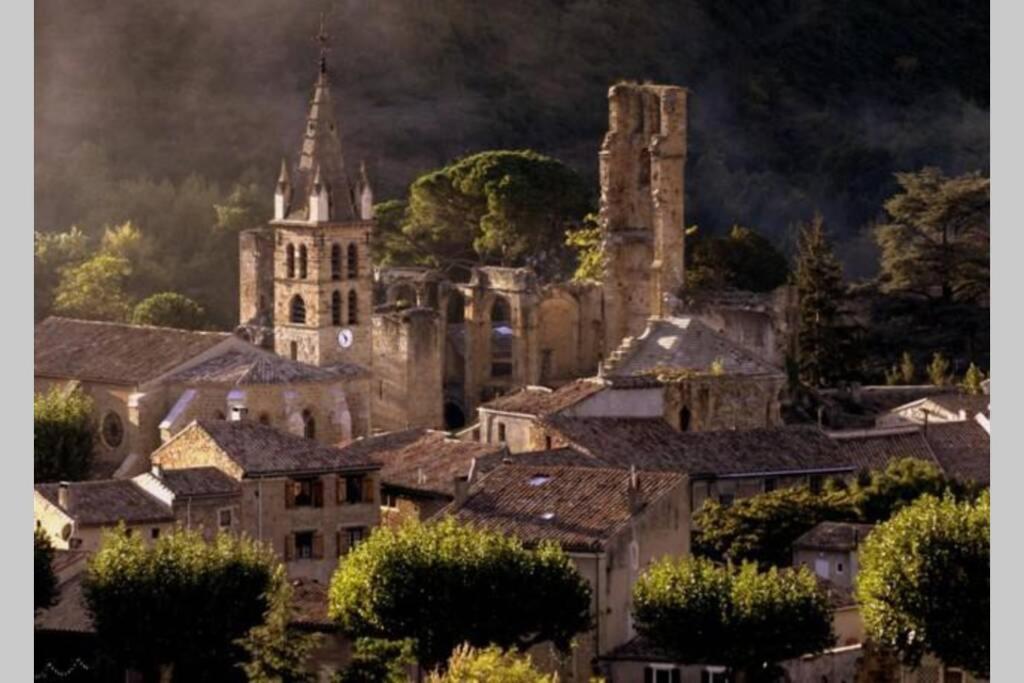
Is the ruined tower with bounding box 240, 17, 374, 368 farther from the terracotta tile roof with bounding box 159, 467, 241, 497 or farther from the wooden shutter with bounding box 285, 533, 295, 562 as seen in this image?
the wooden shutter with bounding box 285, 533, 295, 562

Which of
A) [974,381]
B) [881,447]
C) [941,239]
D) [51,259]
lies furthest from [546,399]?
[51,259]

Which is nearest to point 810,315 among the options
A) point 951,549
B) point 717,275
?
point 717,275

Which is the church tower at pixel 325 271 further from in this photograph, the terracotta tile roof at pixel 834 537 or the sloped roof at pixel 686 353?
the terracotta tile roof at pixel 834 537

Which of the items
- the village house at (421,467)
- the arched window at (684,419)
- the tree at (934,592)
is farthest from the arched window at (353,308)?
the tree at (934,592)

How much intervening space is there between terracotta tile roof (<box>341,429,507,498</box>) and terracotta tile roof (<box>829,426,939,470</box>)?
18.6ft

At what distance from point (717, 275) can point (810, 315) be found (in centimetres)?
196

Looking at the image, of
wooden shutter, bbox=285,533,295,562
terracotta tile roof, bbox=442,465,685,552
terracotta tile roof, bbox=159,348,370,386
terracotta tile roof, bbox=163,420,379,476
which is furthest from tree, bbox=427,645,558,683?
terracotta tile roof, bbox=159,348,370,386

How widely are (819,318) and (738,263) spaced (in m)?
2.86

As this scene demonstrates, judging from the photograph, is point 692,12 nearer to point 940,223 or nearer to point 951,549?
point 940,223

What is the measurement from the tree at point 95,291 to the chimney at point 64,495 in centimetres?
2710

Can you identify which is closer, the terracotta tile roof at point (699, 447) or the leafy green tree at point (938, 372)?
the terracotta tile roof at point (699, 447)

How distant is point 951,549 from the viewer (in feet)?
180

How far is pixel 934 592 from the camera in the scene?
178ft

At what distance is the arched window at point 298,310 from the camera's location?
3066 inches
